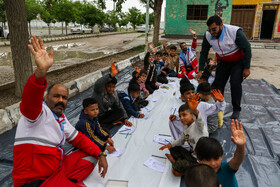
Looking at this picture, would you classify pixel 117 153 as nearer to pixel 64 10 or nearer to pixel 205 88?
pixel 205 88

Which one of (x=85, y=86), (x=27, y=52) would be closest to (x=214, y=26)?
(x=85, y=86)

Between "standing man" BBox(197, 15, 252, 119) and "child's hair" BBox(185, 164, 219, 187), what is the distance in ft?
8.64

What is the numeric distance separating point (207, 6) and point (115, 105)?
1839 cm

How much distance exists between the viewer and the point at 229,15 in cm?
1858

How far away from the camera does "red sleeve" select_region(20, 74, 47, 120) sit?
1.37 m

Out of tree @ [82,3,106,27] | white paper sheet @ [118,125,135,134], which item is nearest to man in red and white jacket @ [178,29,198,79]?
white paper sheet @ [118,125,135,134]

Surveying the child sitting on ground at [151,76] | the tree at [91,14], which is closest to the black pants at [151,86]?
the child sitting on ground at [151,76]

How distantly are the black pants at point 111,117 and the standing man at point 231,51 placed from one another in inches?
74.9

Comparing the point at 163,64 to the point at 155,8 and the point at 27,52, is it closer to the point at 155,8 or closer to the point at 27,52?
the point at 27,52

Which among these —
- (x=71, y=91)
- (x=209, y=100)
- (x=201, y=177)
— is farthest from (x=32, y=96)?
(x=71, y=91)

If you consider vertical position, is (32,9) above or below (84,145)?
above

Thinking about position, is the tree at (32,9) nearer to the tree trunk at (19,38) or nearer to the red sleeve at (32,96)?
the tree trunk at (19,38)

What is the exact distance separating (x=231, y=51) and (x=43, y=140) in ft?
10.6

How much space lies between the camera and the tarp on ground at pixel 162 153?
2371 millimetres
